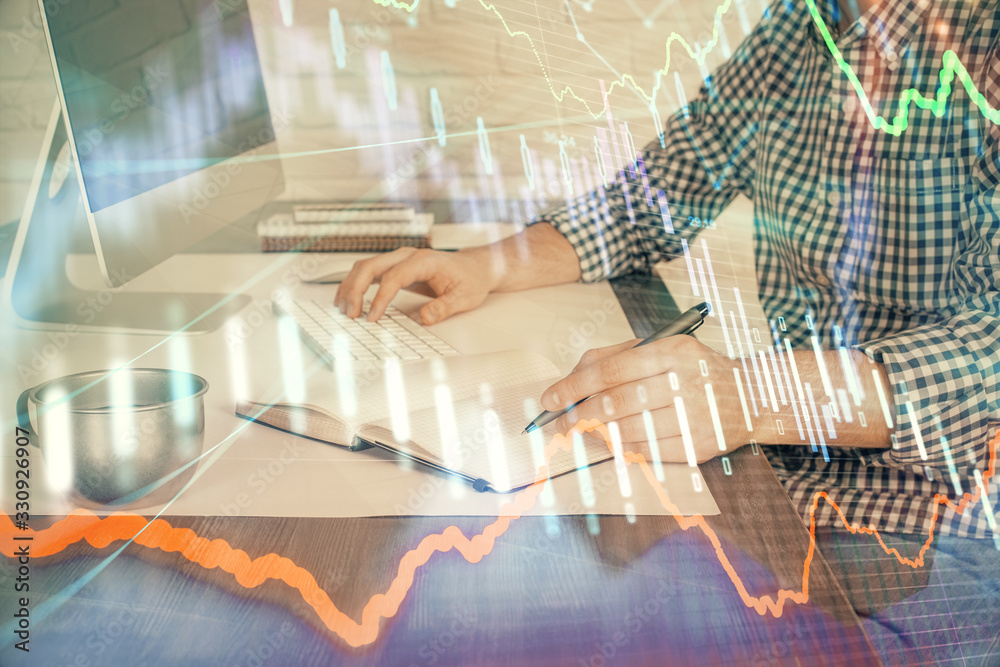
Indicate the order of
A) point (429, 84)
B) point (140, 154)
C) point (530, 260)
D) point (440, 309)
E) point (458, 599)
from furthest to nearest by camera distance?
point (429, 84)
point (530, 260)
point (440, 309)
point (140, 154)
point (458, 599)

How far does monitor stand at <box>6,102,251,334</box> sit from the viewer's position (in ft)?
2.10

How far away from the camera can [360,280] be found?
2.32 feet

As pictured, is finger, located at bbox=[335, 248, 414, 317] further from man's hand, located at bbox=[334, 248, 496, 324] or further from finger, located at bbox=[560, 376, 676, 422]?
finger, located at bbox=[560, 376, 676, 422]

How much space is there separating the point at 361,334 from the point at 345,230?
33cm

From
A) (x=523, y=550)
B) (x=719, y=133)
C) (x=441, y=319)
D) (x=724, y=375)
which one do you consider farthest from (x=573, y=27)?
(x=523, y=550)

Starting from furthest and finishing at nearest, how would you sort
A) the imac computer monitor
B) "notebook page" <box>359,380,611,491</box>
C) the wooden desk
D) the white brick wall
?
the white brick wall
the imac computer monitor
"notebook page" <box>359,380,611,491</box>
the wooden desk

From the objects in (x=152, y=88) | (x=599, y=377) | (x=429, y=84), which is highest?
(x=429, y=84)

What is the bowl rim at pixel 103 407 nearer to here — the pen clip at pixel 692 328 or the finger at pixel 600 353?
the finger at pixel 600 353

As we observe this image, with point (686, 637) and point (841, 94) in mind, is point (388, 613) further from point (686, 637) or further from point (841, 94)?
point (841, 94)

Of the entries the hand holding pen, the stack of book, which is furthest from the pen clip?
the stack of book

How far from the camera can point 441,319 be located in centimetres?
71

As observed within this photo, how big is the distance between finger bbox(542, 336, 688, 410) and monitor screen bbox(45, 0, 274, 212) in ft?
1.42

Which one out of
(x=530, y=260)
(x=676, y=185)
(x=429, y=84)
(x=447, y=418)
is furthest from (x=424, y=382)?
(x=429, y=84)

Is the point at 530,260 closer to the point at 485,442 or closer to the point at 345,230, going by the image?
the point at 345,230
